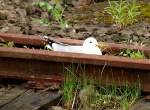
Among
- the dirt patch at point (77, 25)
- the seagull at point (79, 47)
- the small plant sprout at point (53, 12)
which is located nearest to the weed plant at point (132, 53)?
the seagull at point (79, 47)

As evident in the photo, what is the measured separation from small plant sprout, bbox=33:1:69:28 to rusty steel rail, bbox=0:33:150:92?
1894 millimetres

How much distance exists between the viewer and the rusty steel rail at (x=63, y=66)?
4902mm

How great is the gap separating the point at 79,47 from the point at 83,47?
0.19ft

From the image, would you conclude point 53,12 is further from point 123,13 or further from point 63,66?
point 63,66

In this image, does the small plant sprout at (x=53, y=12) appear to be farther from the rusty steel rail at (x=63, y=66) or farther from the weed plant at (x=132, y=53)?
the rusty steel rail at (x=63, y=66)

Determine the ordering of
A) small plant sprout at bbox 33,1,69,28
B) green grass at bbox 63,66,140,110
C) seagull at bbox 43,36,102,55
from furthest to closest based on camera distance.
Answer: small plant sprout at bbox 33,1,69,28 → seagull at bbox 43,36,102,55 → green grass at bbox 63,66,140,110

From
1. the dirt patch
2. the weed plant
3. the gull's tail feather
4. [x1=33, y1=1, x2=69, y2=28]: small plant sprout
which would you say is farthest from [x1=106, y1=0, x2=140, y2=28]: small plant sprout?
the gull's tail feather

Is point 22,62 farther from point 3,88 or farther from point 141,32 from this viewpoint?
point 141,32

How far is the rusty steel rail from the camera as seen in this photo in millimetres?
4902

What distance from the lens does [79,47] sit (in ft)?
17.5

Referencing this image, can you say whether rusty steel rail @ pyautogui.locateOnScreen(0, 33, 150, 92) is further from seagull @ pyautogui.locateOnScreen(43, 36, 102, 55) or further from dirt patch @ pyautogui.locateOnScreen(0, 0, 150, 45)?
dirt patch @ pyautogui.locateOnScreen(0, 0, 150, 45)

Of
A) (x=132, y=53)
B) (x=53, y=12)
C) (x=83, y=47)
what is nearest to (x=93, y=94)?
(x=83, y=47)

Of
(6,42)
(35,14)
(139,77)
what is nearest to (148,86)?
(139,77)

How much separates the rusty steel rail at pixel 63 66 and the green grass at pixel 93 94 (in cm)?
6
